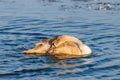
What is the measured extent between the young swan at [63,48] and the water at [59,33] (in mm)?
248

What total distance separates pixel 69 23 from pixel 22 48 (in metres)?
3.85

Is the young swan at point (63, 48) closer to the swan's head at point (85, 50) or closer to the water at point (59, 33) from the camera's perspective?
the swan's head at point (85, 50)

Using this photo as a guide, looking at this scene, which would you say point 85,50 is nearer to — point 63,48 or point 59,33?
point 63,48

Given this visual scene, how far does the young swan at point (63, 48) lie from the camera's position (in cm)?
1080

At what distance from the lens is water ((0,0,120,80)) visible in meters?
9.26

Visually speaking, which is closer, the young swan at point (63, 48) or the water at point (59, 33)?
the water at point (59, 33)

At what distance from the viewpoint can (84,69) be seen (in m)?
9.51

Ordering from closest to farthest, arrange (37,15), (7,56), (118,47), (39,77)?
(39,77), (7,56), (118,47), (37,15)

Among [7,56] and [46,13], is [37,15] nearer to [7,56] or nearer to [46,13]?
[46,13]

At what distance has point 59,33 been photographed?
43.3ft

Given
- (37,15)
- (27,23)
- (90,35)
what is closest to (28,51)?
(90,35)

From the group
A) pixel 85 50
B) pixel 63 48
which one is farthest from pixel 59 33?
pixel 85 50

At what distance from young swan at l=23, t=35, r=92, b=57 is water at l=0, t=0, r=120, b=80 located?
0.81 ft

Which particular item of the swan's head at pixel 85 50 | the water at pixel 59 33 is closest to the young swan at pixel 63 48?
the swan's head at pixel 85 50
